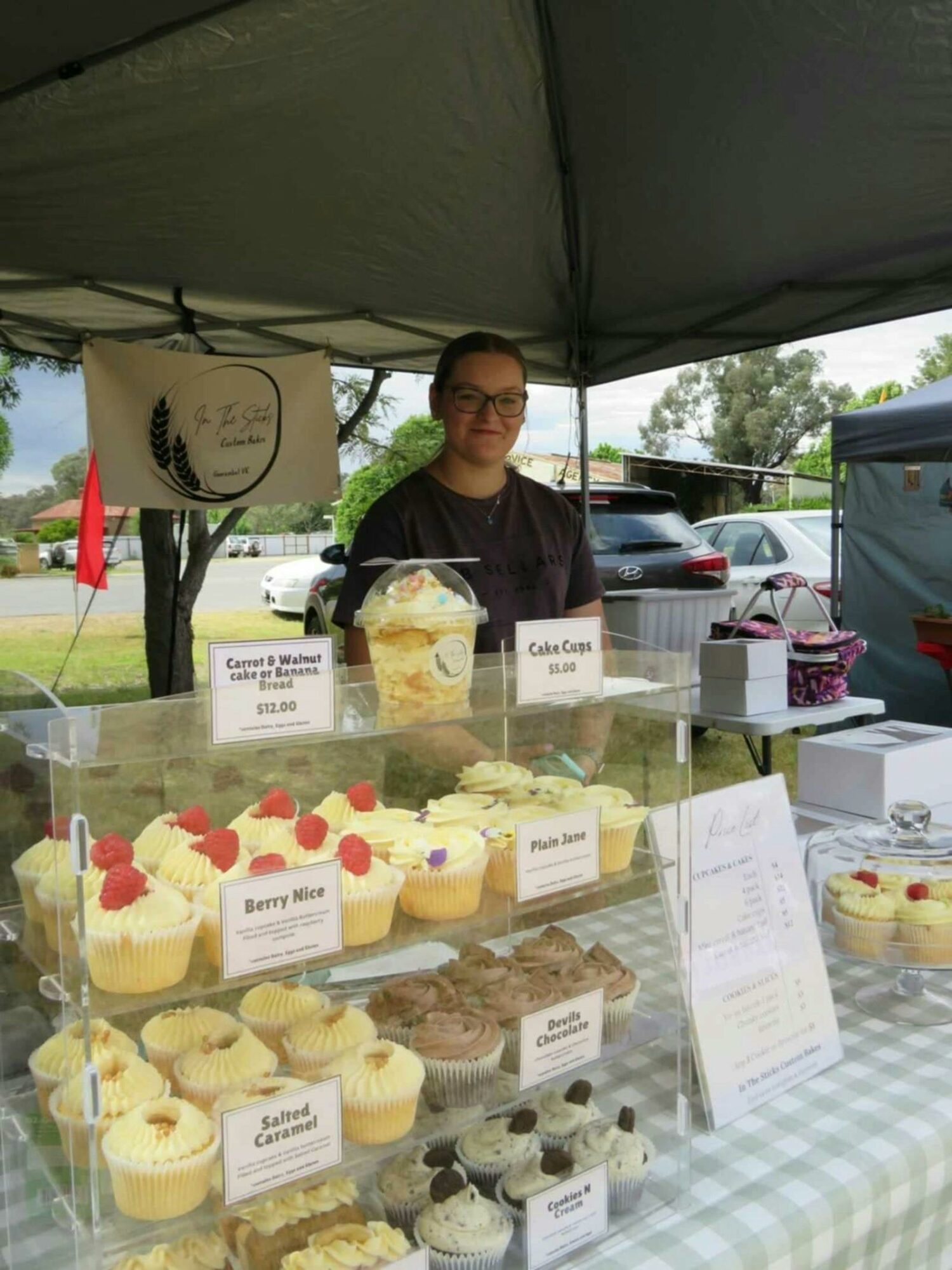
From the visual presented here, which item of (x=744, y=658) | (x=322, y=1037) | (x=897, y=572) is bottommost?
(x=322, y=1037)

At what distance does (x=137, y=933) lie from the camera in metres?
0.98

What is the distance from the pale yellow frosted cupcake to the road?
4.46m

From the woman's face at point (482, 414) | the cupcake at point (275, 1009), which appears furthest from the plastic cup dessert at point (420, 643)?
the woman's face at point (482, 414)

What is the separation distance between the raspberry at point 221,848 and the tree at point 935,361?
104ft

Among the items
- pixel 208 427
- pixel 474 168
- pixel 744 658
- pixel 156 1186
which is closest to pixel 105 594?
pixel 208 427

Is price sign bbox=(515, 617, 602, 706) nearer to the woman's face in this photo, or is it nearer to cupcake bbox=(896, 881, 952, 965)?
cupcake bbox=(896, 881, 952, 965)

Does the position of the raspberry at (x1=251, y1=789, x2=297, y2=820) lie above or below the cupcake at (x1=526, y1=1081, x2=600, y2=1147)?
above

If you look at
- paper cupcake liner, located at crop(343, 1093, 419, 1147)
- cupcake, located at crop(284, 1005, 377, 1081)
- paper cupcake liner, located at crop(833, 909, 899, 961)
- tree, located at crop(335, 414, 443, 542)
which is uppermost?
tree, located at crop(335, 414, 443, 542)

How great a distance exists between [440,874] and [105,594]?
494 centimetres

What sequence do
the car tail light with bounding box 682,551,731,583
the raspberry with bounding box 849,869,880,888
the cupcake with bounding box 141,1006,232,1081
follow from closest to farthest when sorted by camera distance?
1. the cupcake with bounding box 141,1006,232,1081
2. the raspberry with bounding box 849,869,880,888
3. the car tail light with bounding box 682,551,731,583

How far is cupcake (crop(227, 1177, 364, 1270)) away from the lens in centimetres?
101

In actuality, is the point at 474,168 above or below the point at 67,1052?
above

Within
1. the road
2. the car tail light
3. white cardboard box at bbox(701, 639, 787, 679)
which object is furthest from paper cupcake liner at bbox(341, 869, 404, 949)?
the car tail light

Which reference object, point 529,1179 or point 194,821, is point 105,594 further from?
point 529,1179
